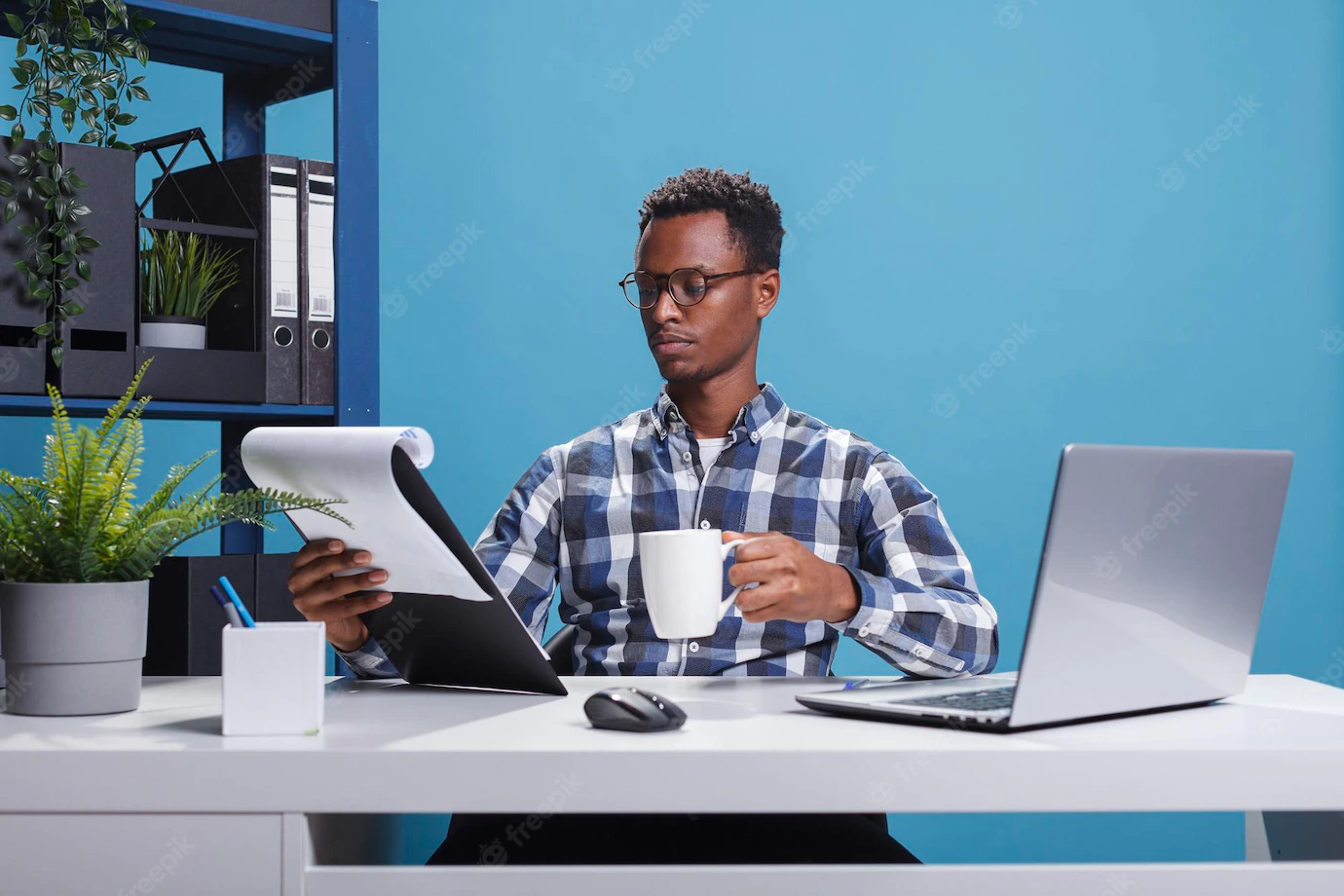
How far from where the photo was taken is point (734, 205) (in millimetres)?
1788

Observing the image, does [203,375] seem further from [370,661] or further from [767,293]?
[767,293]

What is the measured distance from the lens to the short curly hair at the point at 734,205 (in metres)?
1.78

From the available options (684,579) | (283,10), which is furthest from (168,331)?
(684,579)

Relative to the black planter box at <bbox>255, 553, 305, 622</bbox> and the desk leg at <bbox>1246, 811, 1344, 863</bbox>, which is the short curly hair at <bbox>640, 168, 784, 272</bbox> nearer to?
the black planter box at <bbox>255, 553, 305, 622</bbox>

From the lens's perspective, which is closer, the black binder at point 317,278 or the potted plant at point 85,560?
the potted plant at point 85,560

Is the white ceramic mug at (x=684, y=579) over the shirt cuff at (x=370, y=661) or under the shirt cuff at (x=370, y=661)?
over

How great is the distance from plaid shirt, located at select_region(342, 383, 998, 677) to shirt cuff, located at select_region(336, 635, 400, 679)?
1.12 ft

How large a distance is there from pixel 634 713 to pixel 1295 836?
629 millimetres

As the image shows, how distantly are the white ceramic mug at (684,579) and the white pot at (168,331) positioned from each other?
96cm
